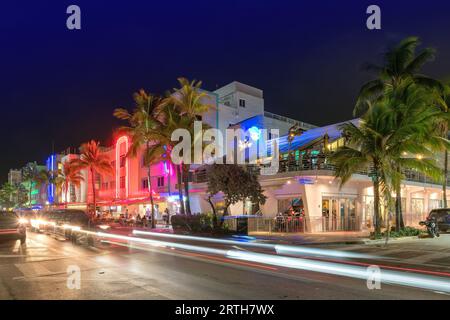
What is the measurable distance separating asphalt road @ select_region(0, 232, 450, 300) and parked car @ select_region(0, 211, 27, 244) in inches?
218

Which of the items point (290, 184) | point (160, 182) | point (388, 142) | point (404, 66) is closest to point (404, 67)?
point (404, 66)

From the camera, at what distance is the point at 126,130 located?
3791cm

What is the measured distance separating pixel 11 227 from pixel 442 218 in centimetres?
2533

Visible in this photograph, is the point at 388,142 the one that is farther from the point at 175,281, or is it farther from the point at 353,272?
the point at 175,281

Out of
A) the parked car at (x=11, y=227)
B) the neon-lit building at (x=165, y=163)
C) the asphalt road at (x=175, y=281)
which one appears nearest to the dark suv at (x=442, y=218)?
the neon-lit building at (x=165, y=163)

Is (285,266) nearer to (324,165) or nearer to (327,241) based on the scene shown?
(327,241)

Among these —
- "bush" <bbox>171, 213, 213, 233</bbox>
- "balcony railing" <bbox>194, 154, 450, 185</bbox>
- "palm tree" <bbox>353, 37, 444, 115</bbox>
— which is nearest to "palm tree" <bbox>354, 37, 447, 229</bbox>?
"palm tree" <bbox>353, 37, 444, 115</bbox>

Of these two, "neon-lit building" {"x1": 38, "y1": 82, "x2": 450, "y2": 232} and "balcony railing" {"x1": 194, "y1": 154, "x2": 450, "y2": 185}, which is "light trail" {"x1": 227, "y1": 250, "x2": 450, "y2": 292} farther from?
"balcony railing" {"x1": 194, "y1": 154, "x2": 450, "y2": 185}

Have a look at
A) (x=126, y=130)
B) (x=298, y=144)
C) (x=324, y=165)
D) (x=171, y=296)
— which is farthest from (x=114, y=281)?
(x=126, y=130)

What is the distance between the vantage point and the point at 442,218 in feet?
87.7

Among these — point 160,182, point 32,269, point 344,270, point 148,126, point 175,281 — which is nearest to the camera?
point 175,281

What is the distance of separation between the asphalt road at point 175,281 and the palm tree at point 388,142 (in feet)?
34.9

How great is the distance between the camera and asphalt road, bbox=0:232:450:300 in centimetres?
826
